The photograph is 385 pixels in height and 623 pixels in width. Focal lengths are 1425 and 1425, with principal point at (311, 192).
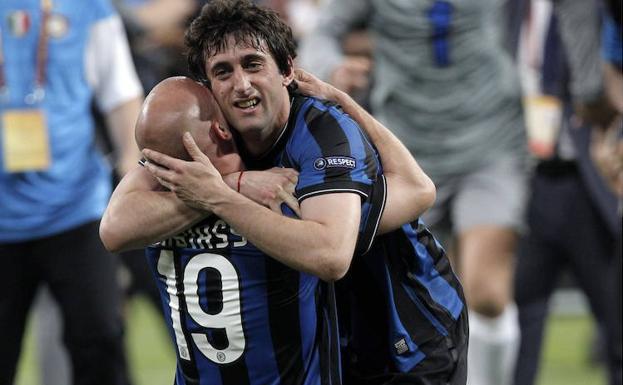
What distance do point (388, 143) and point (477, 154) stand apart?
2.21 meters

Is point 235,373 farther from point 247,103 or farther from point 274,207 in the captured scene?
point 247,103

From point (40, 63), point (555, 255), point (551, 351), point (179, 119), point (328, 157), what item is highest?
point (40, 63)

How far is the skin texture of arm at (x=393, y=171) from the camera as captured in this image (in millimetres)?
3680

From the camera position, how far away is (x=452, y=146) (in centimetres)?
600

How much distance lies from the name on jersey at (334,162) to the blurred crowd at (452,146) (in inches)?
70.8

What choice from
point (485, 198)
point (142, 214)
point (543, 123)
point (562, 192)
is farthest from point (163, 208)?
point (543, 123)

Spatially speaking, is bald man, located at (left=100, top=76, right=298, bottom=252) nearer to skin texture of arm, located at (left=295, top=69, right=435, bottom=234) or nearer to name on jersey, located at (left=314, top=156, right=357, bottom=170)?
name on jersey, located at (left=314, top=156, right=357, bottom=170)

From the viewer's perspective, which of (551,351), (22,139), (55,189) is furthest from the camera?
(551,351)

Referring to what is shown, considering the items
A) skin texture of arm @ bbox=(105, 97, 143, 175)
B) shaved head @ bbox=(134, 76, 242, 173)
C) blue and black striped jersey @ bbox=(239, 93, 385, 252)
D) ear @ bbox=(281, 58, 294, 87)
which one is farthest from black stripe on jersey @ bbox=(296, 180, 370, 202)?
skin texture of arm @ bbox=(105, 97, 143, 175)

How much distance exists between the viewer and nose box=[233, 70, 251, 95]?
11.6 feet

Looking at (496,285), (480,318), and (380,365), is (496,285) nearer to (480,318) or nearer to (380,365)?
(480,318)

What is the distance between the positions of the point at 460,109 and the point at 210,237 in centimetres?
258

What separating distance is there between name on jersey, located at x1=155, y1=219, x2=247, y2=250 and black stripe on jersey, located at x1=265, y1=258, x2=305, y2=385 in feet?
0.34

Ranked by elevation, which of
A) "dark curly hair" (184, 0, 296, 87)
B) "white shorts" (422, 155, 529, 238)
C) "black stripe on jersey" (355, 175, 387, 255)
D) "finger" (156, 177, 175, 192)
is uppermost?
"dark curly hair" (184, 0, 296, 87)
